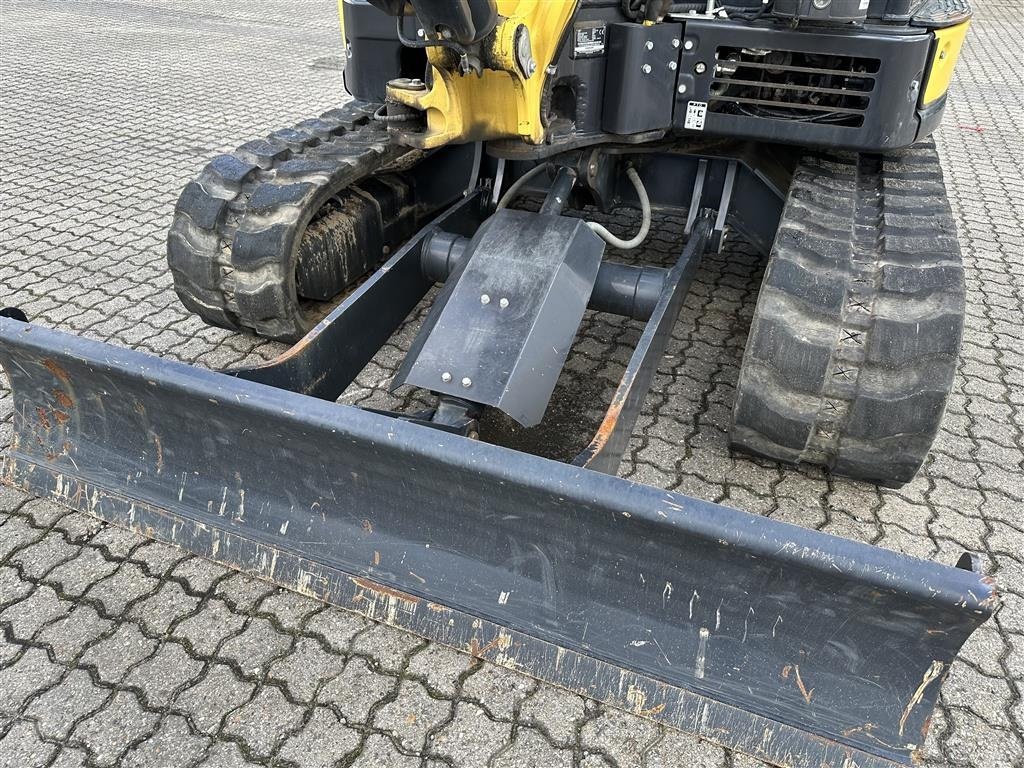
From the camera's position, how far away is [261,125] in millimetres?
6934

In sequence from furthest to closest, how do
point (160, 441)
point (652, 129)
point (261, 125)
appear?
point (261, 125), point (652, 129), point (160, 441)

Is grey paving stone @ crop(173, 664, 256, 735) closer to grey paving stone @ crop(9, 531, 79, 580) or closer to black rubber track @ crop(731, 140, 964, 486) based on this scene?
grey paving stone @ crop(9, 531, 79, 580)

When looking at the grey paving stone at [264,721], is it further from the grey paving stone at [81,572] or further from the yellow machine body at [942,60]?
the yellow machine body at [942,60]

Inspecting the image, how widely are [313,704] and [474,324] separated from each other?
1.20 m

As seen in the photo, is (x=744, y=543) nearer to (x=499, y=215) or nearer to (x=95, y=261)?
(x=499, y=215)

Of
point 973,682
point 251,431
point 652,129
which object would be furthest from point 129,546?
point 973,682

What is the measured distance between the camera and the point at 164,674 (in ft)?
7.13

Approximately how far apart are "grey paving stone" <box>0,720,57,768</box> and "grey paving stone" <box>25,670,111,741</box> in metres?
0.02

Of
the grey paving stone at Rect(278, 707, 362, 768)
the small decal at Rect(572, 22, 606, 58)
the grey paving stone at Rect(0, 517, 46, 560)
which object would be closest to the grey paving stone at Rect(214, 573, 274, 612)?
the grey paving stone at Rect(278, 707, 362, 768)

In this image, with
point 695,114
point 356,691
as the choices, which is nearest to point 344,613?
point 356,691

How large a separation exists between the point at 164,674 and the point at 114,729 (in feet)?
0.59

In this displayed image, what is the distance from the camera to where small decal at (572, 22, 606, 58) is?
99.4 inches

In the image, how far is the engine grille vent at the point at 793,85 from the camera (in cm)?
271

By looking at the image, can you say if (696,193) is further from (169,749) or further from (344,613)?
(169,749)
